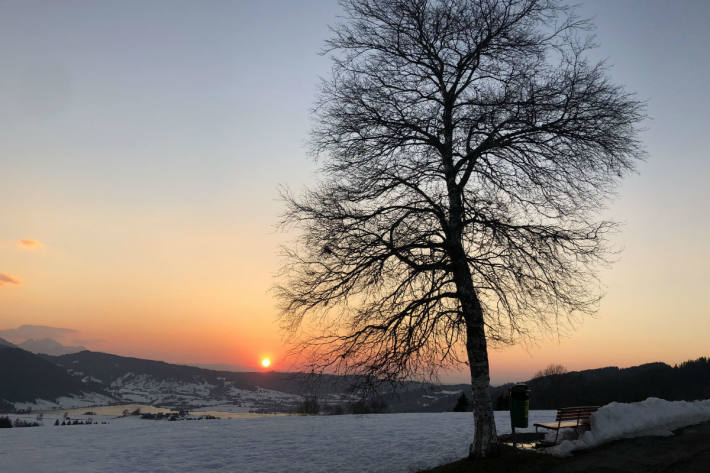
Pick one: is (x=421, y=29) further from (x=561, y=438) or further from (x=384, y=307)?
(x=561, y=438)

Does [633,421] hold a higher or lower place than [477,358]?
lower

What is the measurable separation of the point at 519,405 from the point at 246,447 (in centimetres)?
1092

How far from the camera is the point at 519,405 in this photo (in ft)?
50.2

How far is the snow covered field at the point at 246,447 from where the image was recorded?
53.5ft

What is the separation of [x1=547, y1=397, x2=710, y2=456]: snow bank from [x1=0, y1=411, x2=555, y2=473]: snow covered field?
3.99 m

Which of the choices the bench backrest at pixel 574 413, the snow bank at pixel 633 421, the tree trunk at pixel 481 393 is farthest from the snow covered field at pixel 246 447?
the snow bank at pixel 633 421

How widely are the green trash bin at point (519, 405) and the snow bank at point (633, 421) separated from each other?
146 cm

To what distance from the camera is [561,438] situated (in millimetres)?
16125

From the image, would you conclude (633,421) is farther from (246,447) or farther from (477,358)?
(246,447)

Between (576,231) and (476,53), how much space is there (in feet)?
19.0

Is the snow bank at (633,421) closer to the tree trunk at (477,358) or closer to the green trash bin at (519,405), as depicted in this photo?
the green trash bin at (519,405)

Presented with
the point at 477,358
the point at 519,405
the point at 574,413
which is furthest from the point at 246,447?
the point at 574,413

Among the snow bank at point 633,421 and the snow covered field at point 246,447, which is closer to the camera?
the snow bank at point 633,421

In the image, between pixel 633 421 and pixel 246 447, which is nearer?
pixel 633 421
